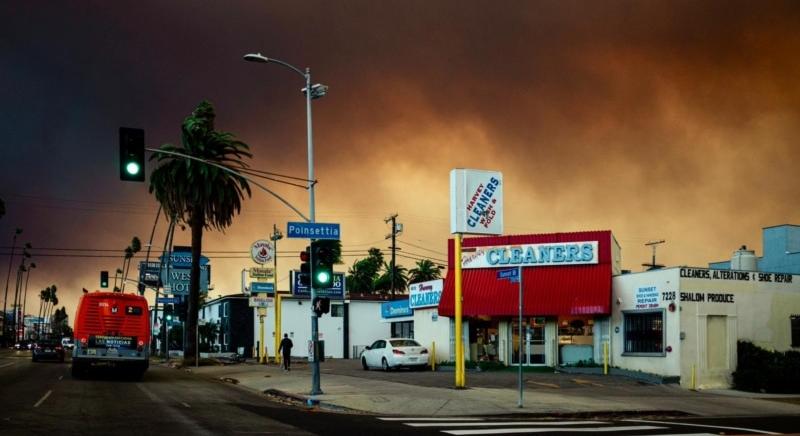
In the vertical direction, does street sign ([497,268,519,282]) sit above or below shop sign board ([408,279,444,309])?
above

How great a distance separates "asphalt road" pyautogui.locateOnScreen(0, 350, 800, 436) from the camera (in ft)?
48.2

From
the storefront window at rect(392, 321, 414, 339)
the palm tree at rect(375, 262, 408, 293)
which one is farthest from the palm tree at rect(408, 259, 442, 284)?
the storefront window at rect(392, 321, 414, 339)

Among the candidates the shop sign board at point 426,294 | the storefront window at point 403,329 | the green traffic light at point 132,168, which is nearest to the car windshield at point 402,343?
the shop sign board at point 426,294

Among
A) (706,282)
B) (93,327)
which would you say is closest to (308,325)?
(93,327)

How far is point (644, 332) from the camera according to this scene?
1220 inches

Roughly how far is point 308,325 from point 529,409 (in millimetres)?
48314

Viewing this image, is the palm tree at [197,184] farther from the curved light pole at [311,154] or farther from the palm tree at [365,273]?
the palm tree at [365,273]

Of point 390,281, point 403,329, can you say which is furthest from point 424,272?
point 403,329

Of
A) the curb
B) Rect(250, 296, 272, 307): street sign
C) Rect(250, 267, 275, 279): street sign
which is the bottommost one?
the curb

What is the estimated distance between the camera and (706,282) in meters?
30.0

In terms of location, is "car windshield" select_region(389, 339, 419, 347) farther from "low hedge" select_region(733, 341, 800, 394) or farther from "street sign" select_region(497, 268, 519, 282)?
"street sign" select_region(497, 268, 519, 282)

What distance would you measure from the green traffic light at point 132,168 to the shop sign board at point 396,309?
26.6m

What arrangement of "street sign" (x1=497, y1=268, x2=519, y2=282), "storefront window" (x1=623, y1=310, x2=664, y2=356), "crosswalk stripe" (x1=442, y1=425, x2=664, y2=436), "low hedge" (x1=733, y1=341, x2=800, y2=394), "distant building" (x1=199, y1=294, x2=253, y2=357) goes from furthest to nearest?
1. "distant building" (x1=199, y1=294, x2=253, y2=357)
2. "storefront window" (x1=623, y1=310, x2=664, y2=356)
3. "low hedge" (x1=733, y1=341, x2=800, y2=394)
4. "street sign" (x1=497, y1=268, x2=519, y2=282)
5. "crosswalk stripe" (x1=442, y1=425, x2=664, y2=436)

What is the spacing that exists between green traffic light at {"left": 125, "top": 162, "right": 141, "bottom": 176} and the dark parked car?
36.9 m
